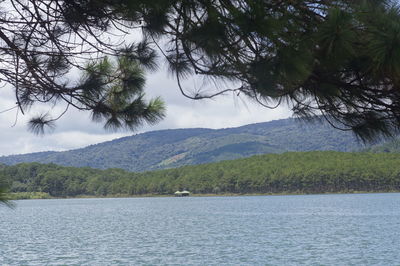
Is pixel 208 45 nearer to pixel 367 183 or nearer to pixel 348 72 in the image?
pixel 348 72

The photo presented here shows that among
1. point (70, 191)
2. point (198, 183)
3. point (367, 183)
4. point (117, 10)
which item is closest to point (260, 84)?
point (117, 10)

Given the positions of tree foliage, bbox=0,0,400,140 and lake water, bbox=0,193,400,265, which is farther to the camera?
lake water, bbox=0,193,400,265

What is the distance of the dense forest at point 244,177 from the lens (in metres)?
92.4

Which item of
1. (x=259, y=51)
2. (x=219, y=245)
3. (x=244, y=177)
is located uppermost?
(x=244, y=177)

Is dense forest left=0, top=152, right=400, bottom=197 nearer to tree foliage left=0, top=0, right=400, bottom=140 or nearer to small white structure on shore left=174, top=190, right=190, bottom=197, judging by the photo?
small white structure on shore left=174, top=190, right=190, bottom=197

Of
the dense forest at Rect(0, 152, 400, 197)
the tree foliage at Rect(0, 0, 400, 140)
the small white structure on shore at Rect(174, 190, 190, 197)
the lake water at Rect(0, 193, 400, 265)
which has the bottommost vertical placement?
the lake water at Rect(0, 193, 400, 265)

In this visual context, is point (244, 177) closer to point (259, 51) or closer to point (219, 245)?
point (219, 245)

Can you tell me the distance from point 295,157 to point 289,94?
105 m

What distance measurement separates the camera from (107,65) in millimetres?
5988

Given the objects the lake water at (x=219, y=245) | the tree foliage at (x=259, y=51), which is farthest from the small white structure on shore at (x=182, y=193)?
the tree foliage at (x=259, y=51)

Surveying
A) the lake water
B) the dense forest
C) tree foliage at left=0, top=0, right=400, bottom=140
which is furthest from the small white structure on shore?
tree foliage at left=0, top=0, right=400, bottom=140

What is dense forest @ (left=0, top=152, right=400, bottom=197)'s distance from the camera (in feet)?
303

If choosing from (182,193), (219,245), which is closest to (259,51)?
(219,245)

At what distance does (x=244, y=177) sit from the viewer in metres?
104
